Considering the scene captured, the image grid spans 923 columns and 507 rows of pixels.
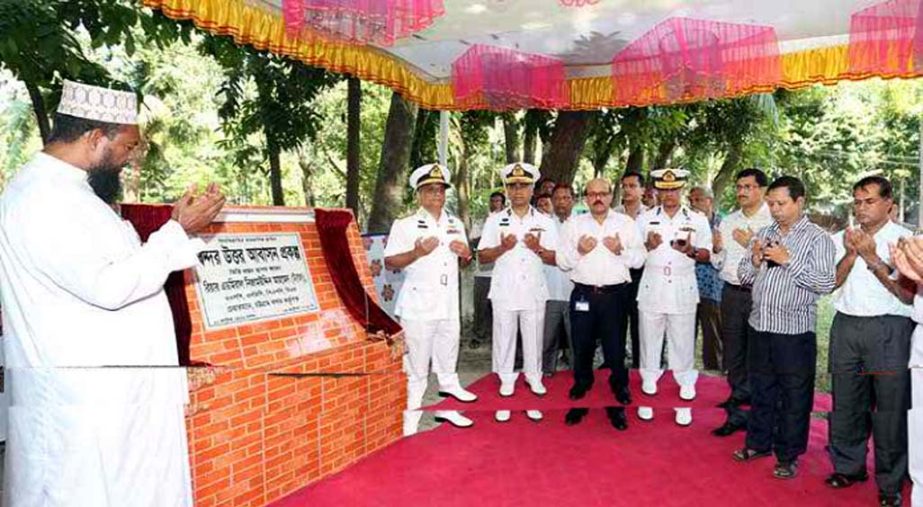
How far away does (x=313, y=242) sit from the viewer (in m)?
3.85

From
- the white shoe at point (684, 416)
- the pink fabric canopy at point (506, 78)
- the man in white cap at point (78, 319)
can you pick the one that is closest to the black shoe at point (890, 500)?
the white shoe at point (684, 416)

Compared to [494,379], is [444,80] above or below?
above

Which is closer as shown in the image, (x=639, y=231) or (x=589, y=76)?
(x=639, y=231)

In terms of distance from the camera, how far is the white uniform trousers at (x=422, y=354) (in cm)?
432

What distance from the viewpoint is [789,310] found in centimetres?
351

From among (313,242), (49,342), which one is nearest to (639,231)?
(313,242)

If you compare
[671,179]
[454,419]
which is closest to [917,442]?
[454,419]

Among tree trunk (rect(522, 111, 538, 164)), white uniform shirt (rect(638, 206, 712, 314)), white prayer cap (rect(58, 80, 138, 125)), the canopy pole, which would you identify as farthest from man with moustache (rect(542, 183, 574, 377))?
white prayer cap (rect(58, 80, 138, 125))

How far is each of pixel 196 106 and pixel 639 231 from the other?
71.9 feet

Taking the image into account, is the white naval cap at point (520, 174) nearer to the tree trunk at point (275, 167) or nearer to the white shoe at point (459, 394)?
the white shoe at point (459, 394)

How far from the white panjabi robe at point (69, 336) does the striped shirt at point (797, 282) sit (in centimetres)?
293

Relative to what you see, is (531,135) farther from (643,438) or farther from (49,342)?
(49,342)

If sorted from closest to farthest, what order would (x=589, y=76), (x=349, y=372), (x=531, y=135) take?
(x=349, y=372) < (x=589, y=76) < (x=531, y=135)

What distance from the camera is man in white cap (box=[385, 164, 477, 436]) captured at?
439 centimetres
